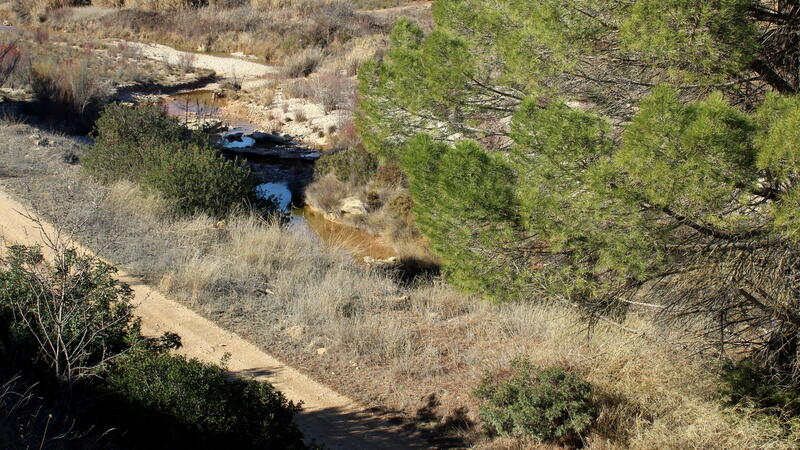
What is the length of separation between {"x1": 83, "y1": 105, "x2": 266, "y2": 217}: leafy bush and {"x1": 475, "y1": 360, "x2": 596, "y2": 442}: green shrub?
8086 millimetres

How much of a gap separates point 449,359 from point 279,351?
78.4 inches

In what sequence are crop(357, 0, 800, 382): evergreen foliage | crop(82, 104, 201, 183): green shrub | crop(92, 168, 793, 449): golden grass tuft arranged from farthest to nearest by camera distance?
crop(82, 104, 201, 183): green shrub < crop(92, 168, 793, 449): golden grass tuft < crop(357, 0, 800, 382): evergreen foliage

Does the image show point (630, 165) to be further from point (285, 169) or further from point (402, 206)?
point (285, 169)

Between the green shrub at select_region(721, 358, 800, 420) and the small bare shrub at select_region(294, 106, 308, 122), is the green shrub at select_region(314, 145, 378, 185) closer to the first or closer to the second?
the small bare shrub at select_region(294, 106, 308, 122)

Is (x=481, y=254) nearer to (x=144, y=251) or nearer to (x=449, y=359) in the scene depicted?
(x=449, y=359)

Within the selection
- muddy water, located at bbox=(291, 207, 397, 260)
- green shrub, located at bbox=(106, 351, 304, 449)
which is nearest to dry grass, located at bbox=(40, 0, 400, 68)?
muddy water, located at bbox=(291, 207, 397, 260)

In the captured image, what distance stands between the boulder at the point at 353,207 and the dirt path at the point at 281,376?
324 inches

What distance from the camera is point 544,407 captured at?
6.67m

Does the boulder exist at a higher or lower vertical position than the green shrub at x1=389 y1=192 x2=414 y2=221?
lower

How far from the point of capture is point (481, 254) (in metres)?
6.24

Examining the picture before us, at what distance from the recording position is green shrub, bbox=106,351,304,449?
538 cm

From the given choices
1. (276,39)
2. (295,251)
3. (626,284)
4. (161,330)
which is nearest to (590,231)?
(626,284)

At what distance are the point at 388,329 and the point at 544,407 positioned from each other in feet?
9.11

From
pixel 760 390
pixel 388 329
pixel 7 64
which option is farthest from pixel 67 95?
pixel 760 390
